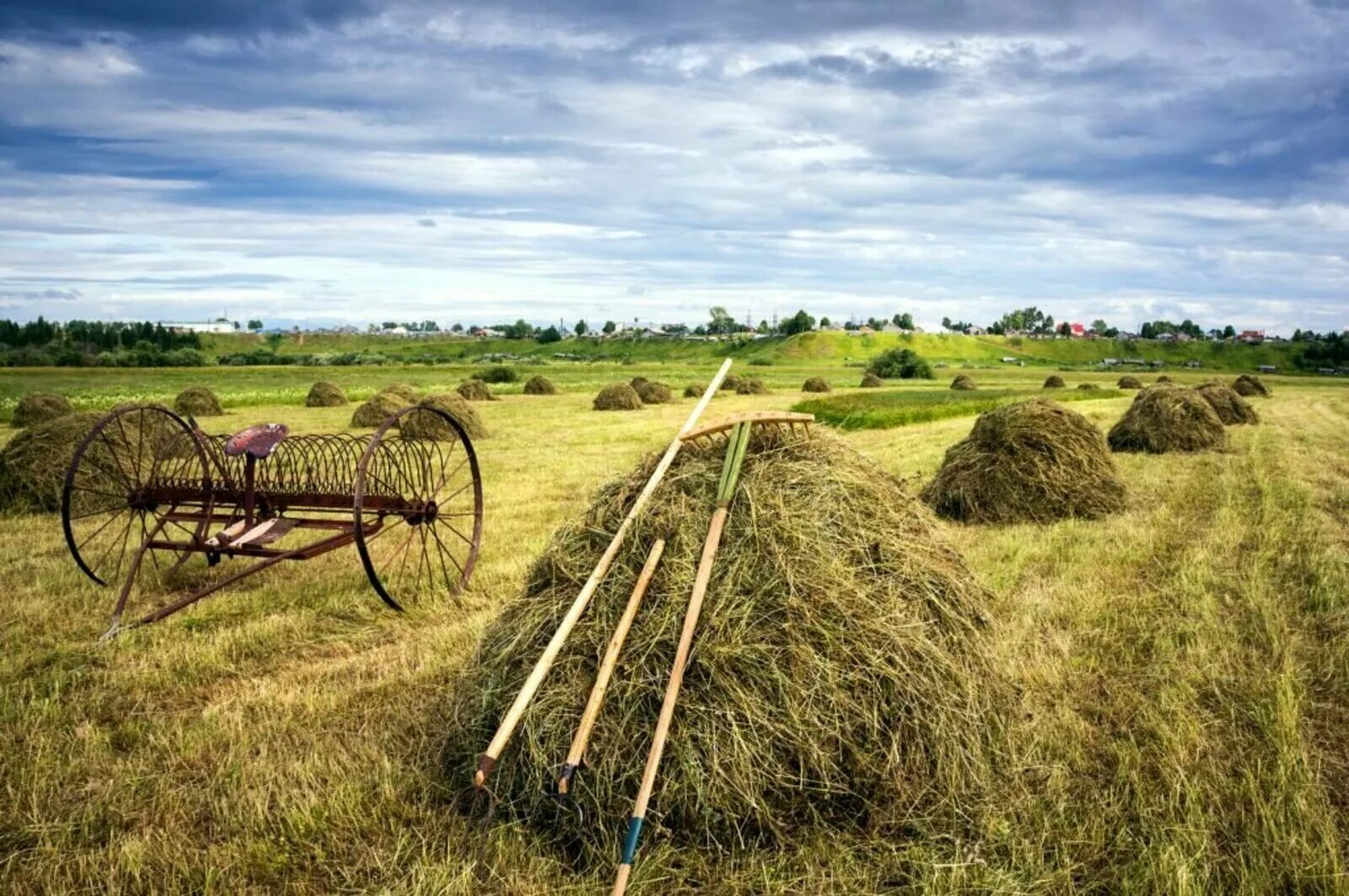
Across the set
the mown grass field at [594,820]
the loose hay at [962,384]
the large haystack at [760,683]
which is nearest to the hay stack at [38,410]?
the mown grass field at [594,820]

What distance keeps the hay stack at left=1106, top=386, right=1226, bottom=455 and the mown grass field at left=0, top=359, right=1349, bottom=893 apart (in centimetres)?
817

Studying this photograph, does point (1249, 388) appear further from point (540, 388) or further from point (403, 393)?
point (403, 393)

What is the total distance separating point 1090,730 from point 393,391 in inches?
965

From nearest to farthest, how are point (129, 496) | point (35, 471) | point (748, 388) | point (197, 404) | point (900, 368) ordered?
point (129, 496), point (35, 471), point (197, 404), point (748, 388), point (900, 368)

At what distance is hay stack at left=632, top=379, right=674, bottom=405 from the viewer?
37875 millimetres

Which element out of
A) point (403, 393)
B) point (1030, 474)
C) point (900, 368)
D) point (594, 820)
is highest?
point (900, 368)

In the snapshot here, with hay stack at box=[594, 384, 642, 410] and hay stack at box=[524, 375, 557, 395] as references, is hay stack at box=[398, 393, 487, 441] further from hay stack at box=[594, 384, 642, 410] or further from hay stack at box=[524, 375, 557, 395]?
hay stack at box=[524, 375, 557, 395]

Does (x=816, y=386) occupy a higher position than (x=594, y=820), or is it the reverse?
(x=816, y=386)

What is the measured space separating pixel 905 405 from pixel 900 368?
37.5 meters

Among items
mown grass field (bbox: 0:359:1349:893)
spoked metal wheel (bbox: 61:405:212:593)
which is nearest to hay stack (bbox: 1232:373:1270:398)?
mown grass field (bbox: 0:359:1349:893)

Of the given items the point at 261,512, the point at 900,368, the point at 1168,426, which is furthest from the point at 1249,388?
the point at 261,512

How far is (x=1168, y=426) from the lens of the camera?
18797 mm

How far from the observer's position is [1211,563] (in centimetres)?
943

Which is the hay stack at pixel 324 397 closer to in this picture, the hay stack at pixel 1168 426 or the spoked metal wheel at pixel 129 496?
the spoked metal wheel at pixel 129 496
